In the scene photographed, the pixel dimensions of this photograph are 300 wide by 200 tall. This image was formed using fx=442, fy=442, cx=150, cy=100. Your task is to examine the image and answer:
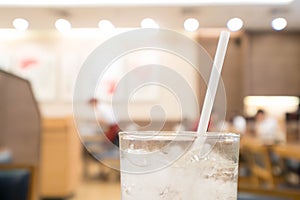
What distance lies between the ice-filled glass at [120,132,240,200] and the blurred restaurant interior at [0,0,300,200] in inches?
3.6


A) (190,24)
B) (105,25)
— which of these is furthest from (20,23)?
(190,24)

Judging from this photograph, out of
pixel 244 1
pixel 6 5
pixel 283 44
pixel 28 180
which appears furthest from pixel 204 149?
pixel 283 44

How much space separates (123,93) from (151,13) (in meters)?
3.69

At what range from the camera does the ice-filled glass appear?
479mm

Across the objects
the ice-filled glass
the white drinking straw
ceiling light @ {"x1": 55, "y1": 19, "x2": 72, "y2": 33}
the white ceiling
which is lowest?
the ice-filled glass

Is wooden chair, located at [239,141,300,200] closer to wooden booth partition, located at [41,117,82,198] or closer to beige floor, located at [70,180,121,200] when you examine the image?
beige floor, located at [70,180,121,200]

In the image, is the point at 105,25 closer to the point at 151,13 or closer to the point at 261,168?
the point at 151,13

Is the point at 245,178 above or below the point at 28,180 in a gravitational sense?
below

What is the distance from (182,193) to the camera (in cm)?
48

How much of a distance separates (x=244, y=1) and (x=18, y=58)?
4.05m

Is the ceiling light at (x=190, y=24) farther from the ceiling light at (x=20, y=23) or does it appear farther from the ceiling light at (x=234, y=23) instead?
the ceiling light at (x=20, y=23)

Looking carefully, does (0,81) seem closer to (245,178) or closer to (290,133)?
(245,178)

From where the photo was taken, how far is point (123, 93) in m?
1.39

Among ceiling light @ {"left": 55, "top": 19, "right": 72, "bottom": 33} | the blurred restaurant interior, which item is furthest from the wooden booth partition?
ceiling light @ {"left": 55, "top": 19, "right": 72, "bottom": 33}
